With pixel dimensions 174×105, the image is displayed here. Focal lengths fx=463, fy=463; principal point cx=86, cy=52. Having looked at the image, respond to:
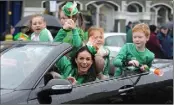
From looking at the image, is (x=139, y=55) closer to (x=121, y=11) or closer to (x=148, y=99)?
(x=148, y=99)

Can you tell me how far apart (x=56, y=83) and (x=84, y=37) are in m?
1.38

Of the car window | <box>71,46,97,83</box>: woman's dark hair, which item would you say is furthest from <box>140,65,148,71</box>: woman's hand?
the car window

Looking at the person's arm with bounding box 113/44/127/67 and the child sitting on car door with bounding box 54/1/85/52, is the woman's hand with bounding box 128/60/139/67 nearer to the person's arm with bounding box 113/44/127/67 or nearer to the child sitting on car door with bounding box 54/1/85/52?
the person's arm with bounding box 113/44/127/67

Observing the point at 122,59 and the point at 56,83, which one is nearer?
the point at 56,83

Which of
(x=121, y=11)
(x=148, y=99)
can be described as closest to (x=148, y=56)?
(x=148, y=99)

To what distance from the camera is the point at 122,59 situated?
494 cm

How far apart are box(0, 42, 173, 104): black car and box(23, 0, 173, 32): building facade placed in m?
18.0

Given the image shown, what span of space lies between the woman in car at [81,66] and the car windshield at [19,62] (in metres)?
0.29

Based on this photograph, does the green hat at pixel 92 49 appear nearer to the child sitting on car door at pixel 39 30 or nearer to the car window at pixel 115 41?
the child sitting on car door at pixel 39 30

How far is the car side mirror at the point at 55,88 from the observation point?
385cm

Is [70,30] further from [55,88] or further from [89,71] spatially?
[55,88]

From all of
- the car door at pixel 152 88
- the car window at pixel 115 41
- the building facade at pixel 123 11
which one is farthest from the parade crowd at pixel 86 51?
the building facade at pixel 123 11

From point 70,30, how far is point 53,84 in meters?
0.99

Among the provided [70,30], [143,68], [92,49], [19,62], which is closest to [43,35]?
[70,30]
